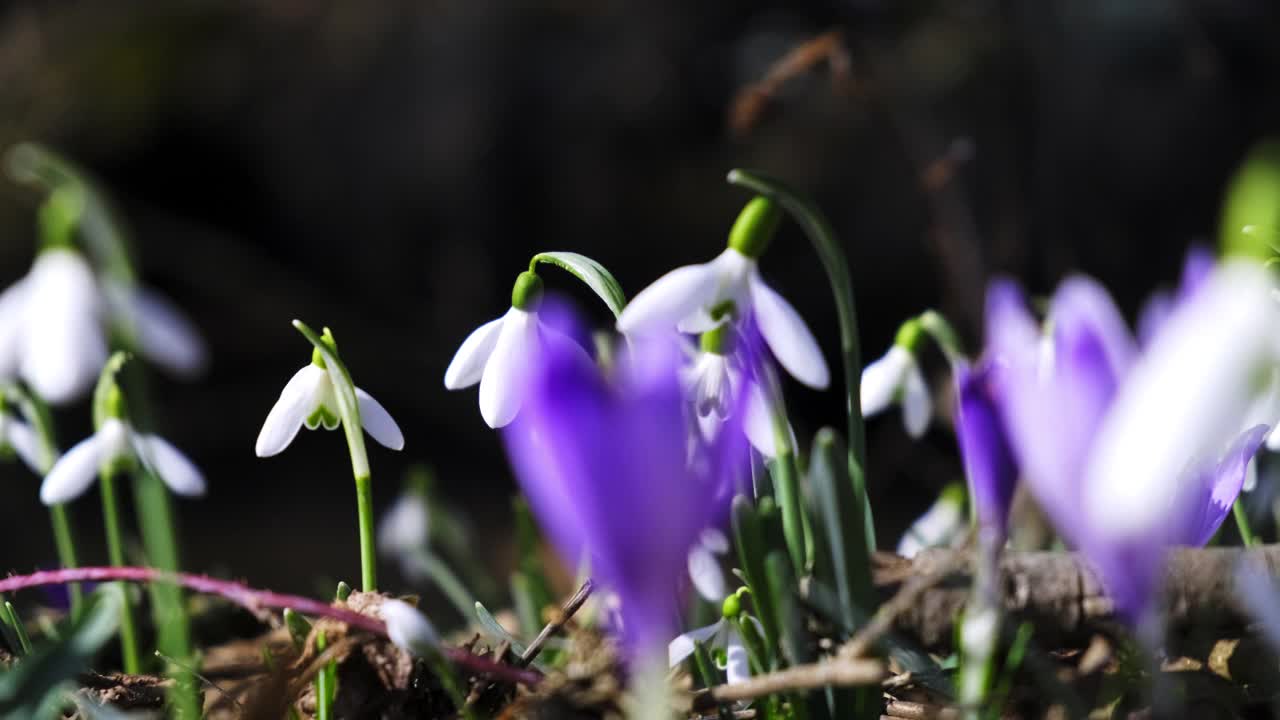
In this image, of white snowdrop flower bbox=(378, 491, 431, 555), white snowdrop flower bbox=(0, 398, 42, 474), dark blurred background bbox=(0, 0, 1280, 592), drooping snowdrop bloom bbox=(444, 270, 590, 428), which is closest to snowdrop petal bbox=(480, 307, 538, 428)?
drooping snowdrop bloom bbox=(444, 270, 590, 428)

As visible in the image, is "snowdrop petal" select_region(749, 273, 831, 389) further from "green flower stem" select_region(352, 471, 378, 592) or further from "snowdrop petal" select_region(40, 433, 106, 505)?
"snowdrop petal" select_region(40, 433, 106, 505)

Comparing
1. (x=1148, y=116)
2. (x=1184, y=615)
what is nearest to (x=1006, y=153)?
(x=1148, y=116)

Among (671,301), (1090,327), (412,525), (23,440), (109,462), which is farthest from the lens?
(412,525)

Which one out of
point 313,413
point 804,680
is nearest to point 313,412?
point 313,413

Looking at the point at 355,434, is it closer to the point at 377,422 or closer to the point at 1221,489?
the point at 377,422

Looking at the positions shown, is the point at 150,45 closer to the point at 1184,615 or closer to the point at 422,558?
the point at 422,558
